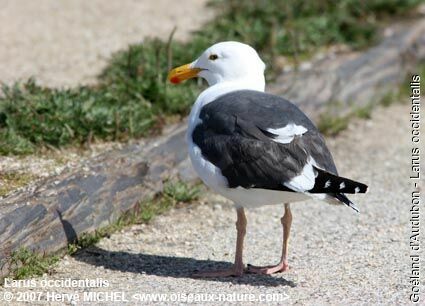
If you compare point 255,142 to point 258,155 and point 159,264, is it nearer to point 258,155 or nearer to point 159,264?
point 258,155

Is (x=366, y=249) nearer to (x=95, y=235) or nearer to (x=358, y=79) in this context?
(x=95, y=235)

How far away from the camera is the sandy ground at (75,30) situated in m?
7.92

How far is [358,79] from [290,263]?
11.3 ft

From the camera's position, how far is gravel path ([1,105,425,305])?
17.2ft

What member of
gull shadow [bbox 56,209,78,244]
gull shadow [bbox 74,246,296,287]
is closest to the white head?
gull shadow [bbox 74,246,296,287]

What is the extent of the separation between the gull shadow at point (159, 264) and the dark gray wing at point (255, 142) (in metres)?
0.61

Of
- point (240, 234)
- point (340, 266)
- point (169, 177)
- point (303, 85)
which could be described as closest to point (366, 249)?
point (340, 266)

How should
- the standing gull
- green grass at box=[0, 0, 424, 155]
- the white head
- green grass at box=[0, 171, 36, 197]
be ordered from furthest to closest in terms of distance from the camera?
green grass at box=[0, 0, 424, 155], the white head, green grass at box=[0, 171, 36, 197], the standing gull

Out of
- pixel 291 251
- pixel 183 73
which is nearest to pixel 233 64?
pixel 183 73

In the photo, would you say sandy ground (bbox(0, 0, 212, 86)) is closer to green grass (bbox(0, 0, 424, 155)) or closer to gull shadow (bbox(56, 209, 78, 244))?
green grass (bbox(0, 0, 424, 155))

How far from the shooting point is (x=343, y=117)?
27.9 feet

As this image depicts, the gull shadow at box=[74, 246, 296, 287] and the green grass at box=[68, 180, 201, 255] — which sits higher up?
the green grass at box=[68, 180, 201, 255]

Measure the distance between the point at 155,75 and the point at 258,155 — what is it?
98.8 inches

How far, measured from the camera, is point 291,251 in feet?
19.5
